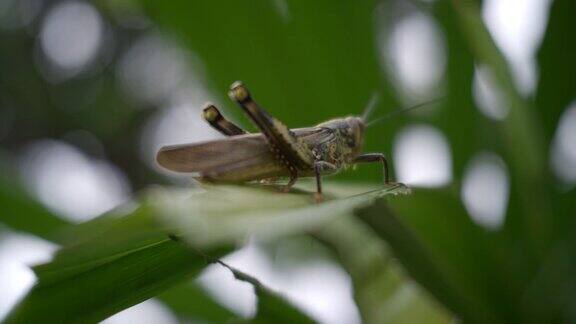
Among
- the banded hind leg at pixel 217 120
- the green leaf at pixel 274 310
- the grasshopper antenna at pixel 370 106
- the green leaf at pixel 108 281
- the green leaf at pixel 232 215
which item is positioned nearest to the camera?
the green leaf at pixel 232 215

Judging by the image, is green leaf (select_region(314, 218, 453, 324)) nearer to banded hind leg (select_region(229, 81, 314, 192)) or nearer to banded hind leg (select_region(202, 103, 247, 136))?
banded hind leg (select_region(229, 81, 314, 192))

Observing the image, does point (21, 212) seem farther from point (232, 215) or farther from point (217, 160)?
point (232, 215)

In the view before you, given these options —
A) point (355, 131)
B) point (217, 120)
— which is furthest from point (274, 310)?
point (355, 131)

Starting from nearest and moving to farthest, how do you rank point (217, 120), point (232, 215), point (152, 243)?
point (232, 215), point (152, 243), point (217, 120)

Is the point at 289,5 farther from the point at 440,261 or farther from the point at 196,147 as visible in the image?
the point at 440,261

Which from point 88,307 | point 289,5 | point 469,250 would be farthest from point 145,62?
point 88,307

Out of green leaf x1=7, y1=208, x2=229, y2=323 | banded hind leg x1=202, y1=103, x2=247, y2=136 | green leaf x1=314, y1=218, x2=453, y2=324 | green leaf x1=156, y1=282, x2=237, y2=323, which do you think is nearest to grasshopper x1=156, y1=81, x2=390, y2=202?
banded hind leg x1=202, y1=103, x2=247, y2=136

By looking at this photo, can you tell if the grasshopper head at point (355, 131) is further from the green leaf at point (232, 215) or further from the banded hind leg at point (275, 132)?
the green leaf at point (232, 215)

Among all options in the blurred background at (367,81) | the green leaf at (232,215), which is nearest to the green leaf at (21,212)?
the blurred background at (367,81)
